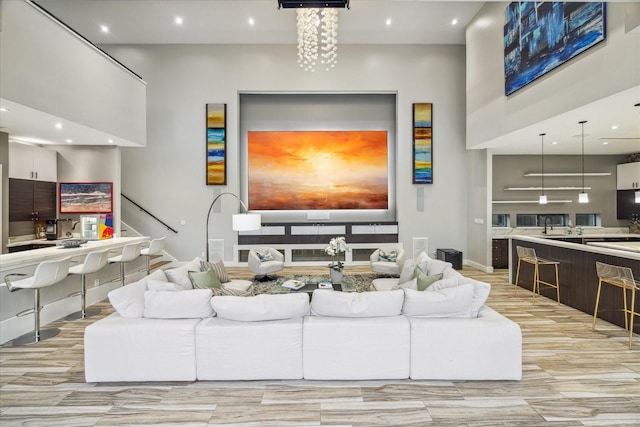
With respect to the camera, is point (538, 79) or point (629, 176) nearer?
point (538, 79)

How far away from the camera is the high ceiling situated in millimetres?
6723

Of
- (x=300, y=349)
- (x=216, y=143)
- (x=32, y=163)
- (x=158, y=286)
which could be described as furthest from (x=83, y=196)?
(x=300, y=349)

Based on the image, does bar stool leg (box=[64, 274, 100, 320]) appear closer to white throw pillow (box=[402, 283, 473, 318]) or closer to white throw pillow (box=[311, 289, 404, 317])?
white throw pillow (box=[311, 289, 404, 317])

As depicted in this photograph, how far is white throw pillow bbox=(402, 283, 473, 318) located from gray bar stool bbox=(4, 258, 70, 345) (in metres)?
3.88

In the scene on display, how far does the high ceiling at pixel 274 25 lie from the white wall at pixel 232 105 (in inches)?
12.4

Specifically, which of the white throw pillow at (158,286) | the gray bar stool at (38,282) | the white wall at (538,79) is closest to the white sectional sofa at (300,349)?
the white throw pillow at (158,286)

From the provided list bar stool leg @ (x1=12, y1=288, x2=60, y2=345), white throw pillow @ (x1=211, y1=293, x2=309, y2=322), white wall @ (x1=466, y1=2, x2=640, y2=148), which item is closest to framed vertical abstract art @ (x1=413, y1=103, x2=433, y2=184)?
white wall @ (x1=466, y1=2, x2=640, y2=148)

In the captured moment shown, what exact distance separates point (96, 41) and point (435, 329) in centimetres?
993

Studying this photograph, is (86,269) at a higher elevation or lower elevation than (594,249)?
lower

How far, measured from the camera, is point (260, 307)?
2904 mm

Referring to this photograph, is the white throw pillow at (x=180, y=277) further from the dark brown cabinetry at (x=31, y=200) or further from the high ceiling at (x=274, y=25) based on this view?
the high ceiling at (x=274, y=25)

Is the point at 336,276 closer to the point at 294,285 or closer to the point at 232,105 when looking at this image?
the point at 294,285

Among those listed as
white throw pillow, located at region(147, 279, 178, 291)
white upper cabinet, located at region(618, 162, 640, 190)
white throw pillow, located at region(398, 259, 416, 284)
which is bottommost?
white throw pillow, located at region(398, 259, 416, 284)

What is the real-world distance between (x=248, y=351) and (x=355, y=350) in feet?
3.01
